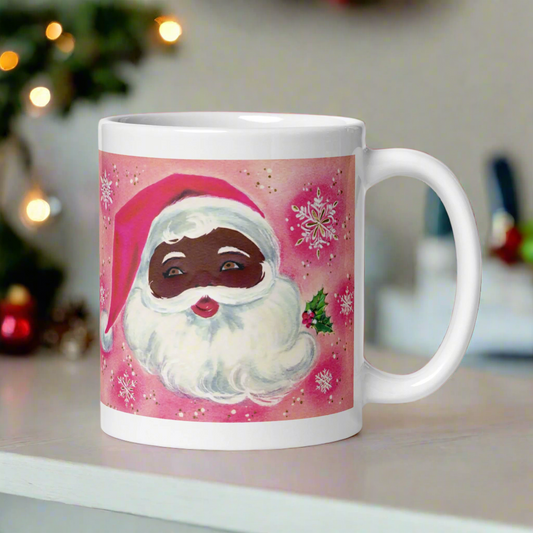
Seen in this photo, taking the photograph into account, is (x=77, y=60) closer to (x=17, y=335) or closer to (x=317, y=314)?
(x=17, y=335)

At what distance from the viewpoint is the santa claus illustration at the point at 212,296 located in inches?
14.9

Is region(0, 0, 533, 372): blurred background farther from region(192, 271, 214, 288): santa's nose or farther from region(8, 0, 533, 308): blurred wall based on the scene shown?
region(192, 271, 214, 288): santa's nose

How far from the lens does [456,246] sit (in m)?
0.41

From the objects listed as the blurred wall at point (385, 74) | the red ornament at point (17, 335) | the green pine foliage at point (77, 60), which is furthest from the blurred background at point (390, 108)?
the red ornament at point (17, 335)

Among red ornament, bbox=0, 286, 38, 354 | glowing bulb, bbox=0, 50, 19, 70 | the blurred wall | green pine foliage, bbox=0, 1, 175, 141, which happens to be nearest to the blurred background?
the blurred wall

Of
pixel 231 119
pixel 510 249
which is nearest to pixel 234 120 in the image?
pixel 231 119

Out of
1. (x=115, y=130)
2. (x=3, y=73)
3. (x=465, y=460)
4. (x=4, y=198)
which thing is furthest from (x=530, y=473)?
(x=4, y=198)

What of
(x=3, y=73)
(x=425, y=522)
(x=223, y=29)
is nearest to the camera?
(x=425, y=522)

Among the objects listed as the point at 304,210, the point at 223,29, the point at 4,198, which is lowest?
the point at 4,198

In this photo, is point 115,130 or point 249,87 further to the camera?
point 249,87

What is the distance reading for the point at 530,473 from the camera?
37cm

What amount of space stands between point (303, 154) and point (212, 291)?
0.25 ft

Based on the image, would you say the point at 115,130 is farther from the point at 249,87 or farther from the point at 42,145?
the point at 249,87

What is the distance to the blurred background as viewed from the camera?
166cm
